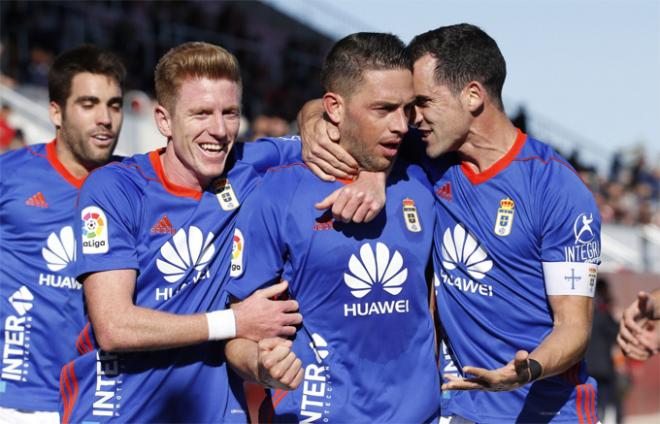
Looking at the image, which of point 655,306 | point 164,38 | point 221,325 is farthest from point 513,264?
point 164,38

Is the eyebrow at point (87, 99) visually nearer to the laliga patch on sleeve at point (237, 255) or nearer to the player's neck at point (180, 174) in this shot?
the player's neck at point (180, 174)

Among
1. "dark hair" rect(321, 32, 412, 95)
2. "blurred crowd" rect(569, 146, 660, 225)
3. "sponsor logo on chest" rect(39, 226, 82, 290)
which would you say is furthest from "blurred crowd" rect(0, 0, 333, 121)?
"dark hair" rect(321, 32, 412, 95)

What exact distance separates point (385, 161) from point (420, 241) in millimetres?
432

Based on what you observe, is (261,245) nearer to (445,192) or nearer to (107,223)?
(107,223)

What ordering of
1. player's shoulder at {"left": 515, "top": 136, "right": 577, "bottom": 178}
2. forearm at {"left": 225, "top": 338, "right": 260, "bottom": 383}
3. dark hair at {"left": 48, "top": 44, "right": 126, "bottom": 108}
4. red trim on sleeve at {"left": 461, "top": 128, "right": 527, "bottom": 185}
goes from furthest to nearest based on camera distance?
1. dark hair at {"left": 48, "top": 44, "right": 126, "bottom": 108}
2. red trim on sleeve at {"left": 461, "top": 128, "right": 527, "bottom": 185}
3. player's shoulder at {"left": 515, "top": 136, "right": 577, "bottom": 178}
4. forearm at {"left": 225, "top": 338, "right": 260, "bottom": 383}

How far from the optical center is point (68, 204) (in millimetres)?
5672

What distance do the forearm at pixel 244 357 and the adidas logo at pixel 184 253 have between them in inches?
16.9

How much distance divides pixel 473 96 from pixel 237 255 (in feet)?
4.81

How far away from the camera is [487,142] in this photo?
475 centimetres

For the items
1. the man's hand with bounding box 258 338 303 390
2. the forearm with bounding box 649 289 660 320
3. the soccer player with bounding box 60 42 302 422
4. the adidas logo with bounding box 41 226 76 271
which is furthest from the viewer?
the adidas logo with bounding box 41 226 76 271

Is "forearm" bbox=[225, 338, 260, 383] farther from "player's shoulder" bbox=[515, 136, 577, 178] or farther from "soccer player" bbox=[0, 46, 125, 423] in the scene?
"player's shoulder" bbox=[515, 136, 577, 178]

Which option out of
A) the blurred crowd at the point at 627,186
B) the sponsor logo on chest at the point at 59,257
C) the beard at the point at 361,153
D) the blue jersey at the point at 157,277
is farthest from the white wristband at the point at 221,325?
the blurred crowd at the point at 627,186

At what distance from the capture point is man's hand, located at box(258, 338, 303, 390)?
3.95 meters

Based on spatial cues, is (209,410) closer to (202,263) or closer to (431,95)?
(202,263)
